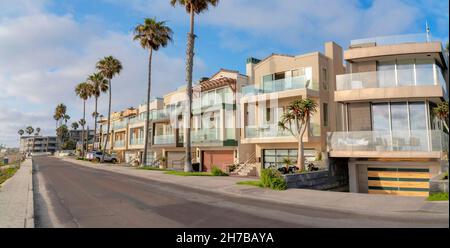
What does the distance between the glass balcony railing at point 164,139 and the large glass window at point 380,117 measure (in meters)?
23.4

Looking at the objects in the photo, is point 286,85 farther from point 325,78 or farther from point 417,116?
point 417,116

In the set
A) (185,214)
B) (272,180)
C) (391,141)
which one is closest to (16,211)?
(185,214)

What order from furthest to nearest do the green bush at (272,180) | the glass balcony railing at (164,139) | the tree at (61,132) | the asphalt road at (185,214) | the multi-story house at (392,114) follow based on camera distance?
1. the tree at (61,132)
2. the glass balcony railing at (164,139)
3. the multi-story house at (392,114)
4. the green bush at (272,180)
5. the asphalt road at (185,214)

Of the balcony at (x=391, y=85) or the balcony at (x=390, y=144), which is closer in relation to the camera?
the balcony at (x=390, y=144)

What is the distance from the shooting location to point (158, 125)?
45094 millimetres

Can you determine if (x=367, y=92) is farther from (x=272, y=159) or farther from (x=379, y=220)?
(x=379, y=220)

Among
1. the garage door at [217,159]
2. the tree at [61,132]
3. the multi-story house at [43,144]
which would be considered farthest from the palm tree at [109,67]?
the multi-story house at [43,144]

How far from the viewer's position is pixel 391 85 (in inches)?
770

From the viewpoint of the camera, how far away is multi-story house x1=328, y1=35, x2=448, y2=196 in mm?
18203

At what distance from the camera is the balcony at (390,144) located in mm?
17203

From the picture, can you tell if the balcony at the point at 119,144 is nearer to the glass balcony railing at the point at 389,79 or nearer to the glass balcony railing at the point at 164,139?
the glass balcony railing at the point at 164,139

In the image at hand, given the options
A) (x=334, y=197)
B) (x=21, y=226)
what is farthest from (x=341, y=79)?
(x=21, y=226)

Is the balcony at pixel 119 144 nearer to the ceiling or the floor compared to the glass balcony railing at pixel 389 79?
nearer to the floor
